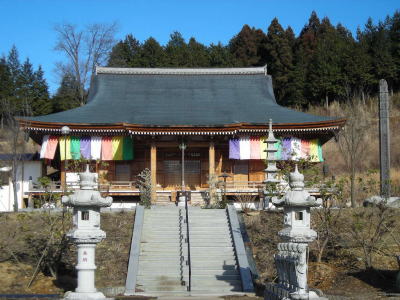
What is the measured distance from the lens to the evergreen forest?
51.0 m

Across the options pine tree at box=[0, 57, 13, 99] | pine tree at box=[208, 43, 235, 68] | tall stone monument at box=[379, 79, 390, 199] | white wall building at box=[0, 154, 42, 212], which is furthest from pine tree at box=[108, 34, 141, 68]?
tall stone monument at box=[379, 79, 390, 199]

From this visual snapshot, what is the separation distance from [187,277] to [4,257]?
5.72 m

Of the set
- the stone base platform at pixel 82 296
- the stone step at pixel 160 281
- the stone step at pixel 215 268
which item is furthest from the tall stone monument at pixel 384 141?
the stone base platform at pixel 82 296

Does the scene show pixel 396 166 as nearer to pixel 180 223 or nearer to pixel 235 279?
pixel 180 223

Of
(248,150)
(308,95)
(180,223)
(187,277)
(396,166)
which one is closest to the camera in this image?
(187,277)

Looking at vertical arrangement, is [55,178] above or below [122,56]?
below

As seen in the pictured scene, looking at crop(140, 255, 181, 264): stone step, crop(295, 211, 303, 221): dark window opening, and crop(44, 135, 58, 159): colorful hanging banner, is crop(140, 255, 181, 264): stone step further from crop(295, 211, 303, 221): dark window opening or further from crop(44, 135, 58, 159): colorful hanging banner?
crop(44, 135, 58, 159): colorful hanging banner

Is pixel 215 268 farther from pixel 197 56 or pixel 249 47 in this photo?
pixel 249 47

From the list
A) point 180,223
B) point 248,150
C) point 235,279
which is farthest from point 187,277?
point 248,150

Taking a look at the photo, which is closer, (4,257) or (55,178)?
(4,257)

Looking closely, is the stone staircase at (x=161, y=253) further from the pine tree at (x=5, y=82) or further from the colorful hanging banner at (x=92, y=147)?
the pine tree at (x=5, y=82)

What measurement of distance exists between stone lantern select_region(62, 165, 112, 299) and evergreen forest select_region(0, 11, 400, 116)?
36.6m

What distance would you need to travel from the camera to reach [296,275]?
40.7 feet

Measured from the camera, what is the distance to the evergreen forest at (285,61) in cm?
5100
